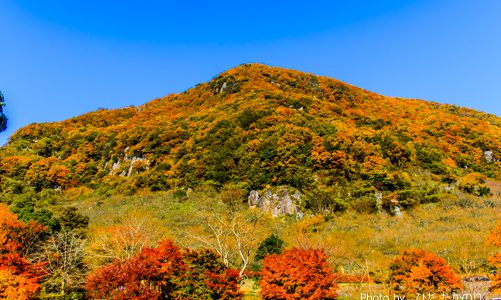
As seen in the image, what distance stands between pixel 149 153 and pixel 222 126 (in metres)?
15.1

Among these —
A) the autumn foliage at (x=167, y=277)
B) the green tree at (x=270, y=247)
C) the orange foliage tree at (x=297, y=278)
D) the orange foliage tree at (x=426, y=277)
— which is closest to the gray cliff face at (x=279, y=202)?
the green tree at (x=270, y=247)

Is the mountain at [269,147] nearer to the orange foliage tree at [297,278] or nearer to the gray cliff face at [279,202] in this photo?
the gray cliff face at [279,202]

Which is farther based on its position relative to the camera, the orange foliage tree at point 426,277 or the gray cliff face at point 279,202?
the gray cliff face at point 279,202

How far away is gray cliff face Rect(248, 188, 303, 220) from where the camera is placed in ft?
139

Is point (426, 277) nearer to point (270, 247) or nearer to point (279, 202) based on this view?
point (270, 247)

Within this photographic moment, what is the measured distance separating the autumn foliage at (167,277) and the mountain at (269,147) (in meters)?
29.4

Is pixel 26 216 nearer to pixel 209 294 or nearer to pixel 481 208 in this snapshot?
pixel 209 294

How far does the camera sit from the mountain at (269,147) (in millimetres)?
49375

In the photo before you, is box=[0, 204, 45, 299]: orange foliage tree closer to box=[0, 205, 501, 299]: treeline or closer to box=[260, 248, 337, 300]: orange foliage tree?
box=[0, 205, 501, 299]: treeline

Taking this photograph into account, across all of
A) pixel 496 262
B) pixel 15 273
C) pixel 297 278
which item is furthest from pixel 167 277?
pixel 496 262

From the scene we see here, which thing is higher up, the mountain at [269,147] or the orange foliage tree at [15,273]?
the mountain at [269,147]

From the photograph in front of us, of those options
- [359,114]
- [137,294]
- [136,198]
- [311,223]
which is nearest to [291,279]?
[137,294]

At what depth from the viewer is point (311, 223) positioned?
3872cm

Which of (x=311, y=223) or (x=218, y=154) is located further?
(x=218, y=154)
